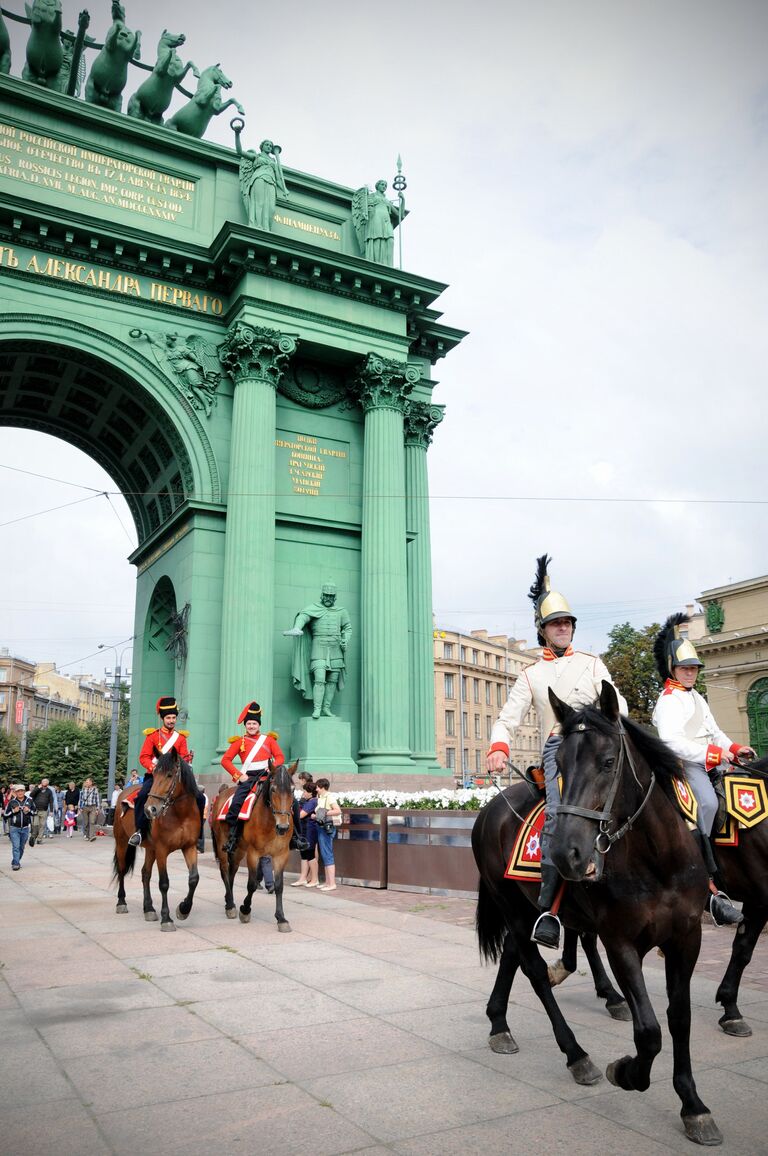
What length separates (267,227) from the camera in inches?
1031

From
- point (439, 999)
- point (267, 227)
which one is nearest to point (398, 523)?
point (267, 227)

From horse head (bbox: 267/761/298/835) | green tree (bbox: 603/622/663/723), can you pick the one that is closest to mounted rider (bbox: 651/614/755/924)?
horse head (bbox: 267/761/298/835)

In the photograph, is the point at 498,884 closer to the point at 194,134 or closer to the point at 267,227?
the point at 267,227

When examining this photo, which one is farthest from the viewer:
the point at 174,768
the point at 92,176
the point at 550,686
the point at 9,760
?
the point at 9,760

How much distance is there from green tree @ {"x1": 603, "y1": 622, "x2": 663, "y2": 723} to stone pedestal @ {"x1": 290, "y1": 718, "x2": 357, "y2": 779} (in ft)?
95.1

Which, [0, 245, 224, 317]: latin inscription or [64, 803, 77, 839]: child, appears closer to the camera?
[0, 245, 224, 317]: latin inscription

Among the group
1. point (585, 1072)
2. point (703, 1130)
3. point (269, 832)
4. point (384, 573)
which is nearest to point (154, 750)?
point (269, 832)

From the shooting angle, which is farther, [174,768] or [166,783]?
[174,768]

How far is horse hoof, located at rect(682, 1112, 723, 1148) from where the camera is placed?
449 centimetres

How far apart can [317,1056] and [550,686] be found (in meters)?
3.08

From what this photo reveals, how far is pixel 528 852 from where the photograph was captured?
6.01 meters

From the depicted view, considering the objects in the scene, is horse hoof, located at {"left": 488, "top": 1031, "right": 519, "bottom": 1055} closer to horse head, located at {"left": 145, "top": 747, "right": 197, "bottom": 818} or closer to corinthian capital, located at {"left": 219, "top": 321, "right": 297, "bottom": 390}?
horse head, located at {"left": 145, "top": 747, "right": 197, "bottom": 818}

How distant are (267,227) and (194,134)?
515 centimetres

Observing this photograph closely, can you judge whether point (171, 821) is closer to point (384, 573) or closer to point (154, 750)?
point (154, 750)
